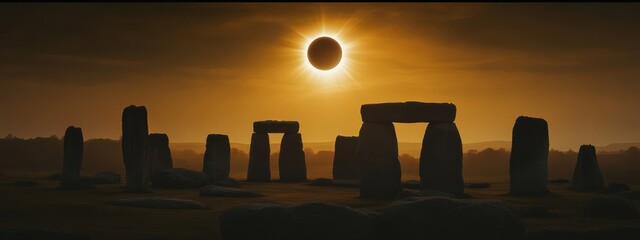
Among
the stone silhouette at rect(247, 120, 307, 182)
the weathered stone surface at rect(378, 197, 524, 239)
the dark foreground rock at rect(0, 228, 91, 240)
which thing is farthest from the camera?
the stone silhouette at rect(247, 120, 307, 182)

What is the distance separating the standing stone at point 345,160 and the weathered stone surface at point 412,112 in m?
11.6

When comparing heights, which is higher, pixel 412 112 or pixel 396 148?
pixel 412 112

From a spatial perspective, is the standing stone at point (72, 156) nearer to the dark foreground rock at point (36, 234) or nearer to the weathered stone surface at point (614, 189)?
the dark foreground rock at point (36, 234)

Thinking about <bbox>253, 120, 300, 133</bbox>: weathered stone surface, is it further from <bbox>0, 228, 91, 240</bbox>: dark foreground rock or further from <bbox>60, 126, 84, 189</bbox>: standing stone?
<bbox>0, 228, 91, 240</bbox>: dark foreground rock

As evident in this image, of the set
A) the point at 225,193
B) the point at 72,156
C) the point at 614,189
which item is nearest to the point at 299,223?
the point at 225,193

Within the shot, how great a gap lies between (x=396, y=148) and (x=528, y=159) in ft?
15.3

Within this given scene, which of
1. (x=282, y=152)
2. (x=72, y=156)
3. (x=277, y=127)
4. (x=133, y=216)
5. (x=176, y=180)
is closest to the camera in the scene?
(x=133, y=216)

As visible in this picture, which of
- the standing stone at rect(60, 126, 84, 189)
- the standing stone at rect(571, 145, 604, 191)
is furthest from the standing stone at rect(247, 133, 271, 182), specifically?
the standing stone at rect(571, 145, 604, 191)

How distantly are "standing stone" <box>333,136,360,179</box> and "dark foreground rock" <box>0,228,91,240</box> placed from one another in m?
22.7

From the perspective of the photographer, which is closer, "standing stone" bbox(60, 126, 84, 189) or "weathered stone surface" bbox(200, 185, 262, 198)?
"weathered stone surface" bbox(200, 185, 262, 198)

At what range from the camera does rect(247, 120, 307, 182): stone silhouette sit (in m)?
33.4

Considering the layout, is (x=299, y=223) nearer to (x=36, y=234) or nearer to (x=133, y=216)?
(x=36, y=234)

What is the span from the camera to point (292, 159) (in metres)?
33.6

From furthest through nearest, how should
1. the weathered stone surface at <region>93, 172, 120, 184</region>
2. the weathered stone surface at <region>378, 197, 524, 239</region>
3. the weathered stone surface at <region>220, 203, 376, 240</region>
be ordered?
the weathered stone surface at <region>93, 172, 120, 184</region> → the weathered stone surface at <region>378, 197, 524, 239</region> → the weathered stone surface at <region>220, 203, 376, 240</region>
